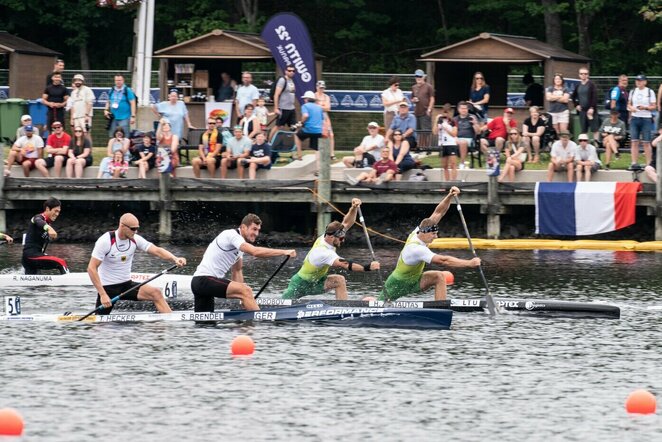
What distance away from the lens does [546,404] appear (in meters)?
16.0

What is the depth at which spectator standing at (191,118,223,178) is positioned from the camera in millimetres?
30062

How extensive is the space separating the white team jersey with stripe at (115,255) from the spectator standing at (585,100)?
1346 cm

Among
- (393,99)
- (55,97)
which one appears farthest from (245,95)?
(55,97)

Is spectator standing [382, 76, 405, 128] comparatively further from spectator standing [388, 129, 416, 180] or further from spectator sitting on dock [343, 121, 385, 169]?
spectator standing [388, 129, 416, 180]

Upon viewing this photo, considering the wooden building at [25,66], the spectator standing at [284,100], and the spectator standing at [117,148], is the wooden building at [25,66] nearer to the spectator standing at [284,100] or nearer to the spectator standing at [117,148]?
the spectator standing at [117,148]

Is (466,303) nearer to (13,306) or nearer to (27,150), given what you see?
(13,306)

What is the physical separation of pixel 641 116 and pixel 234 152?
27.5 ft

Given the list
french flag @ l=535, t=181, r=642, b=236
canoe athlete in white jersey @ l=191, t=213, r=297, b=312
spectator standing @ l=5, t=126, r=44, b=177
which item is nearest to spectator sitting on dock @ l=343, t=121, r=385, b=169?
french flag @ l=535, t=181, r=642, b=236

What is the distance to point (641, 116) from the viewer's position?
95.8ft

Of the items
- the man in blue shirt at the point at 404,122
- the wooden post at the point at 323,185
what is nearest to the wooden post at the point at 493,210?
the man in blue shirt at the point at 404,122

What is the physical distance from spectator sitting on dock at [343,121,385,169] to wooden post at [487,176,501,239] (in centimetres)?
253

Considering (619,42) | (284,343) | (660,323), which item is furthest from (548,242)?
(619,42)

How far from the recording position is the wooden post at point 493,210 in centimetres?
2872

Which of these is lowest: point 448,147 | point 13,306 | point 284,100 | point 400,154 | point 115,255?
point 13,306
